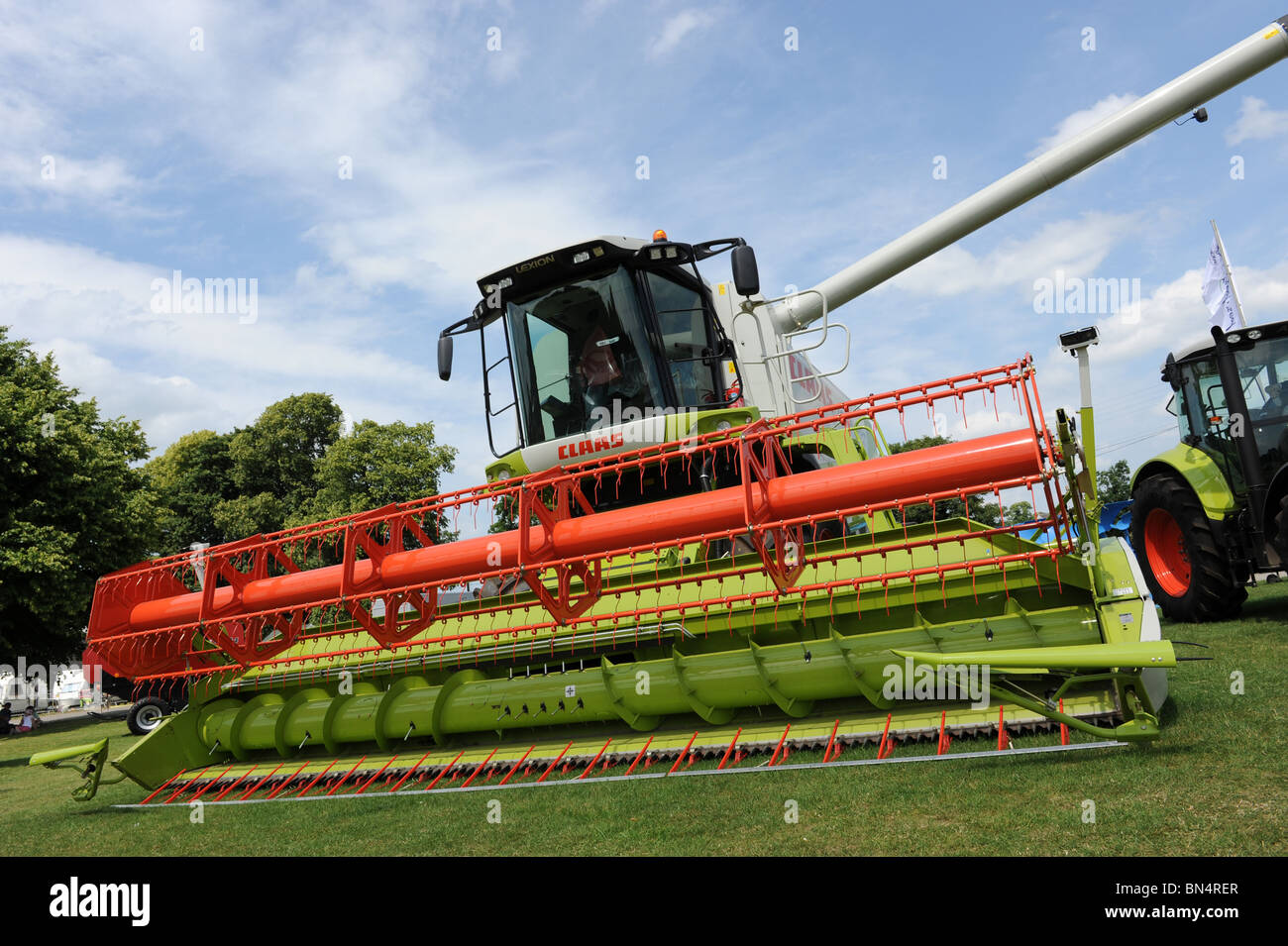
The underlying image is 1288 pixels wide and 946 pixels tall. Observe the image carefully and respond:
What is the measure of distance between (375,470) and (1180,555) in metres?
25.1

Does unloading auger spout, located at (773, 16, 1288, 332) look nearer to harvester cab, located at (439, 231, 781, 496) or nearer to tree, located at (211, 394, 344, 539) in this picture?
harvester cab, located at (439, 231, 781, 496)

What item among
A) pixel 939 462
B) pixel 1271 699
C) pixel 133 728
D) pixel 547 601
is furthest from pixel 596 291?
pixel 133 728

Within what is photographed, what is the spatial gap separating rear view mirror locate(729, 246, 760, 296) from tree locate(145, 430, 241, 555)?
28.8m

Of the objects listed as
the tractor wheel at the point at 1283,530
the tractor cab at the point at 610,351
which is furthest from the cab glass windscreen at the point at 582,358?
the tractor wheel at the point at 1283,530

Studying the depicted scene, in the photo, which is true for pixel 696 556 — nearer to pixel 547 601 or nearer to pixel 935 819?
pixel 547 601

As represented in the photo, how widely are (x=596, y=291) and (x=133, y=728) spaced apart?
510 inches

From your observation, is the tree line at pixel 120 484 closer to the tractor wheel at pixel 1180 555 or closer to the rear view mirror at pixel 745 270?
the rear view mirror at pixel 745 270

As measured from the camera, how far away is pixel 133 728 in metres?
14.6

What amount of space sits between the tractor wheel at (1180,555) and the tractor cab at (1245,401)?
19.5 inches

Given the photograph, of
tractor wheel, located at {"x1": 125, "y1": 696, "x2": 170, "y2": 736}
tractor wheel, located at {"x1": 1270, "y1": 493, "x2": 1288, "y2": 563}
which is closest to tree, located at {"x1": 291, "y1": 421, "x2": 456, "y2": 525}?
tractor wheel, located at {"x1": 125, "y1": 696, "x2": 170, "y2": 736}

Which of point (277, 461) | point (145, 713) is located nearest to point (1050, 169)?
point (145, 713)

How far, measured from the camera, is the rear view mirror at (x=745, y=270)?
233 inches

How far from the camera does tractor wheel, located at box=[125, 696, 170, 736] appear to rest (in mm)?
14531
